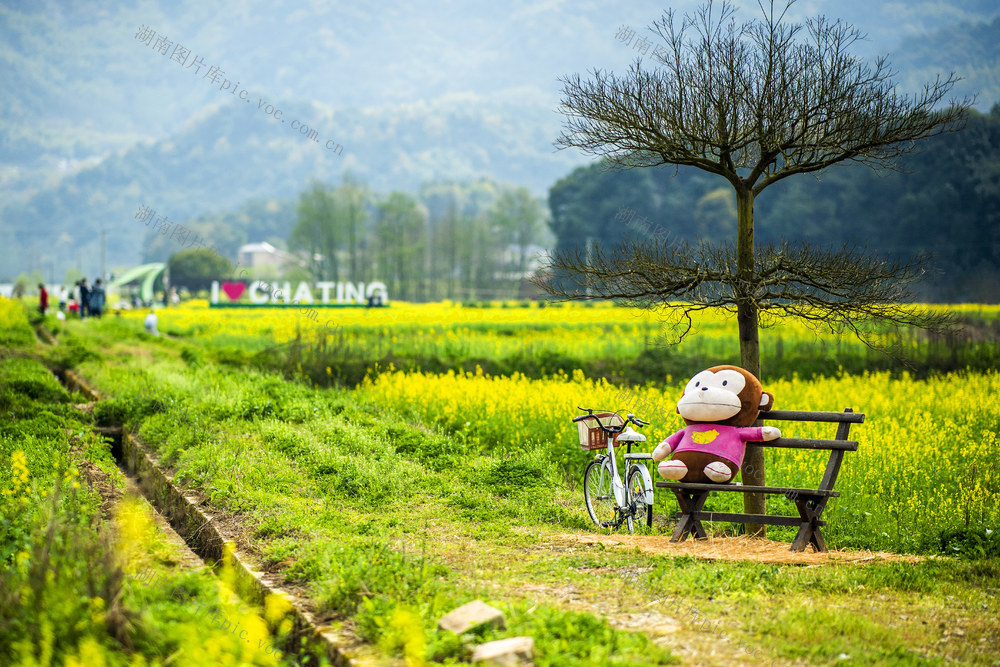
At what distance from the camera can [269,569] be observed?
19.5ft

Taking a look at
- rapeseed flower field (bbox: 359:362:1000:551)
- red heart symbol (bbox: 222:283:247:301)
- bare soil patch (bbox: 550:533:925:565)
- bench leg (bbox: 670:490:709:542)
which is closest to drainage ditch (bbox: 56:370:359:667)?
bare soil patch (bbox: 550:533:925:565)

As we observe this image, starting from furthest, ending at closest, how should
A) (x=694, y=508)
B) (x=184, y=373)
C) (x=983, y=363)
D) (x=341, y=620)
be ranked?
(x=983, y=363), (x=184, y=373), (x=694, y=508), (x=341, y=620)

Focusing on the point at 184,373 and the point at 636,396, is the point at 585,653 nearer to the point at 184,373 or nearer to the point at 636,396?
the point at 636,396

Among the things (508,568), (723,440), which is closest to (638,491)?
(723,440)

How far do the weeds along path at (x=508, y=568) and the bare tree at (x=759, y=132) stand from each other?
6.99ft

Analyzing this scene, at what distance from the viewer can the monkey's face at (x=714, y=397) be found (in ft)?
23.0

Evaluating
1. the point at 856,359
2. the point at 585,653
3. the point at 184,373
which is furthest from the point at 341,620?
the point at 856,359

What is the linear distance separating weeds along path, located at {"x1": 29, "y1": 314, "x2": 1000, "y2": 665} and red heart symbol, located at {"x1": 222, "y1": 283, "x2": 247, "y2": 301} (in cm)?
4878

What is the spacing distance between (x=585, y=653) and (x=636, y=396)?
347 inches

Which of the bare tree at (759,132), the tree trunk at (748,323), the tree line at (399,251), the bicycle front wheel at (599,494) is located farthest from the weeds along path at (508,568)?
the tree line at (399,251)

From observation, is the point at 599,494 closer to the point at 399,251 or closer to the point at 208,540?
the point at 208,540

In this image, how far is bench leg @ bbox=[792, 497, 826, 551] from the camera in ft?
21.5

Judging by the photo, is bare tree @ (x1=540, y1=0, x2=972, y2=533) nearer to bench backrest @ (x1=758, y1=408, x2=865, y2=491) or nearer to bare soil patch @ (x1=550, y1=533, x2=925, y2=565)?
bare soil patch @ (x1=550, y1=533, x2=925, y2=565)

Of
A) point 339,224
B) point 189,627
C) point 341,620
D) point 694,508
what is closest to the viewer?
point 189,627
